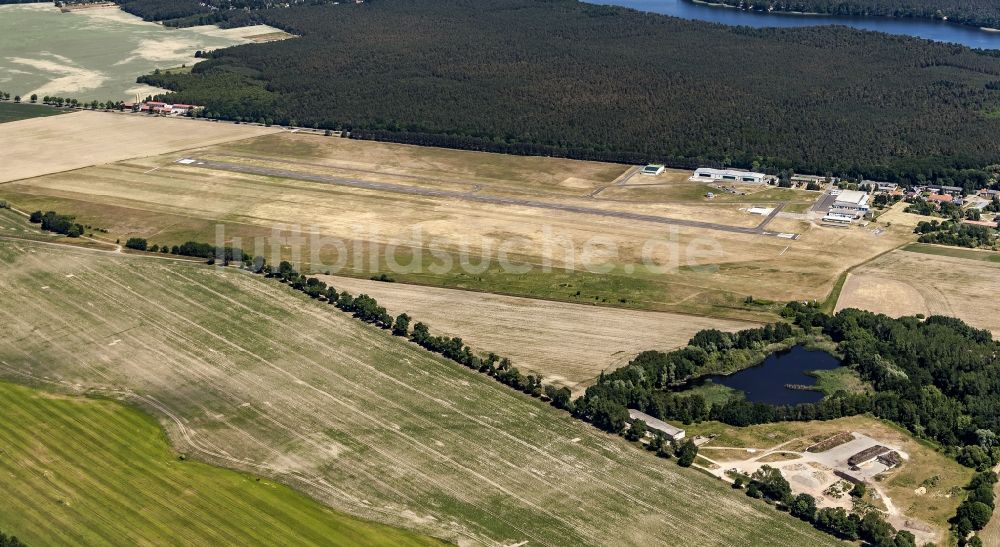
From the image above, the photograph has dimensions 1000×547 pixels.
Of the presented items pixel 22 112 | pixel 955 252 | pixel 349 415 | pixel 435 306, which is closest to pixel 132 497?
pixel 349 415

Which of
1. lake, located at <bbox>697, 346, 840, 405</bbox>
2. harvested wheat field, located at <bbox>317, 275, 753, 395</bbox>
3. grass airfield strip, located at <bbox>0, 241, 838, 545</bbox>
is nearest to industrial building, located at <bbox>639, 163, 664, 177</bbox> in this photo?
harvested wheat field, located at <bbox>317, 275, 753, 395</bbox>

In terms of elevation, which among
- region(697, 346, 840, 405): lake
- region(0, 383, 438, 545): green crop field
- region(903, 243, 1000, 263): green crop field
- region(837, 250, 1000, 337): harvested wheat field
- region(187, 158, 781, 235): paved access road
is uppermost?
region(187, 158, 781, 235): paved access road

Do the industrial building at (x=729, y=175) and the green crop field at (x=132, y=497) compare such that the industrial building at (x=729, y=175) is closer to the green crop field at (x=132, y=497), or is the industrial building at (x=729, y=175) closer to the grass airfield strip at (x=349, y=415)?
the grass airfield strip at (x=349, y=415)

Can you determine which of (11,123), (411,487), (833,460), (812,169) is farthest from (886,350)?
(11,123)

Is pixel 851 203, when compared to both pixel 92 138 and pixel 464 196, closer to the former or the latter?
pixel 464 196

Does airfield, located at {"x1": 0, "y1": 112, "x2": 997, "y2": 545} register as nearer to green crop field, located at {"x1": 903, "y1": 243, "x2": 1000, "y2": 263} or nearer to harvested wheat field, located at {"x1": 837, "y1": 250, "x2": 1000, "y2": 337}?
harvested wheat field, located at {"x1": 837, "y1": 250, "x2": 1000, "y2": 337}

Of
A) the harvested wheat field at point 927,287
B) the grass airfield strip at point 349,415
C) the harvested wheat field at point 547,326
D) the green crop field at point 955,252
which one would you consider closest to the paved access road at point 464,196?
the harvested wheat field at point 927,287
